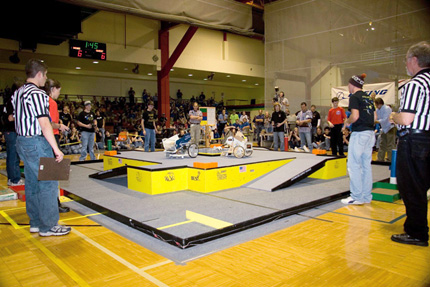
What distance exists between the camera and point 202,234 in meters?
2.94

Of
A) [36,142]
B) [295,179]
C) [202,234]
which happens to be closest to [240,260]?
[202,234]

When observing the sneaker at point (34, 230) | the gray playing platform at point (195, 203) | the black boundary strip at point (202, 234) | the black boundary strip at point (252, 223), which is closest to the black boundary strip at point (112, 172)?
the gray playing platform at point (195, 203)

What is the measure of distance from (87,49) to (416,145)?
14143mm

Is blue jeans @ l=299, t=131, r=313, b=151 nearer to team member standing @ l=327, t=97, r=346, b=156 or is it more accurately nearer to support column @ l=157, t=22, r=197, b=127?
team member standing @ l=327, t=97, r=346, b=156

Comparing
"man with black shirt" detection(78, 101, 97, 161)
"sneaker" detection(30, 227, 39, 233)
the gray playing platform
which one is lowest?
"sneaker" detection(30, 227, 39, 233)

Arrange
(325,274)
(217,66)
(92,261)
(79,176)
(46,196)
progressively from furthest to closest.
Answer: (217,66) → (79,176) → (46,196) → (92,261) → (325,274)

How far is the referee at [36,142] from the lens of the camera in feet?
9.84

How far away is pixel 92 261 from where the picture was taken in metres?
2.61

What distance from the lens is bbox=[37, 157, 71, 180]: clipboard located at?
117 inches

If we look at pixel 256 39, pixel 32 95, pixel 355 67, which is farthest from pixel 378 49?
pixel 32 95

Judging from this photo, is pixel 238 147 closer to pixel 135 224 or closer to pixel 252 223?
pixel 252 223

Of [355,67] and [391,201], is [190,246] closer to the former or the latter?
[391,201]

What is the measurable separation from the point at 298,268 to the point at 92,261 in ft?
5.44

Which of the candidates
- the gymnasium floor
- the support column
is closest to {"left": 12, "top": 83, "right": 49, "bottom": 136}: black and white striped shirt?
the gymnasium floor
